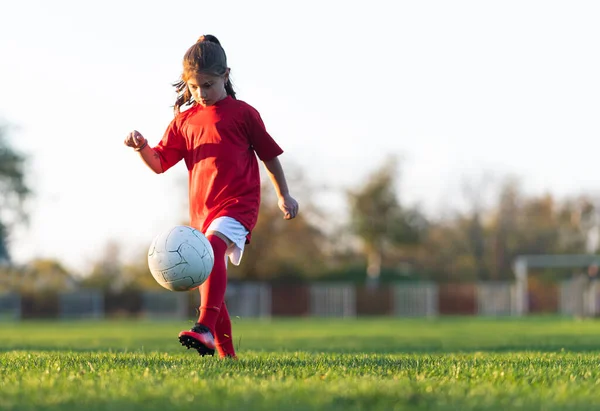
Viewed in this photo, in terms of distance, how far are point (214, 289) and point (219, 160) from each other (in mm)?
835

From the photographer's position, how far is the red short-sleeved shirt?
6.23 meters

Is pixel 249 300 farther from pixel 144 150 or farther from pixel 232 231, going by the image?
pixel 232 231

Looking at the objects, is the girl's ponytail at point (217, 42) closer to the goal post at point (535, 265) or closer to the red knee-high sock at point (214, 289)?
the red knee-high sock at point (214, 289)

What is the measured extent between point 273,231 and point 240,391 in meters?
48.9

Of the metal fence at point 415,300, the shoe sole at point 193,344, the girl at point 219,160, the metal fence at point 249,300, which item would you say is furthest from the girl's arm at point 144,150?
the metal fence at point 415,300

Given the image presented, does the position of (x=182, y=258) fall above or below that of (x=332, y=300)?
above

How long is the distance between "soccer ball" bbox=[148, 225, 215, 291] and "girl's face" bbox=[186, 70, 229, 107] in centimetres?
88

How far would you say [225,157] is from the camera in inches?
246

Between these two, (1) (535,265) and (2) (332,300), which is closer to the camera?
(2) (332,300)

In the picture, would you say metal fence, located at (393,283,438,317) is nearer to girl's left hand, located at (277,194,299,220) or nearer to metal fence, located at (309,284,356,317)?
metal fence, located at (309,284,356,317)

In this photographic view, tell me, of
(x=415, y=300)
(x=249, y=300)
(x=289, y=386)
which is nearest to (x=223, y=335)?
(x=289, y=386)

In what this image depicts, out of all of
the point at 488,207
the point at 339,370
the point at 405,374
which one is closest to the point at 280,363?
the point at 339,370

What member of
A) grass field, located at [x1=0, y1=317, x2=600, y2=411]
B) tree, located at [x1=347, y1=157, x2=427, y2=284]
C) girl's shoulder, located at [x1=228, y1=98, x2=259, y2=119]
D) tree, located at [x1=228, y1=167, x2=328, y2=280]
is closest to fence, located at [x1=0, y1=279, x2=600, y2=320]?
tree, located at [x1=228, y1=167, x2=328, y2=280]

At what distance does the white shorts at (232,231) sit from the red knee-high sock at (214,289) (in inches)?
2.5
